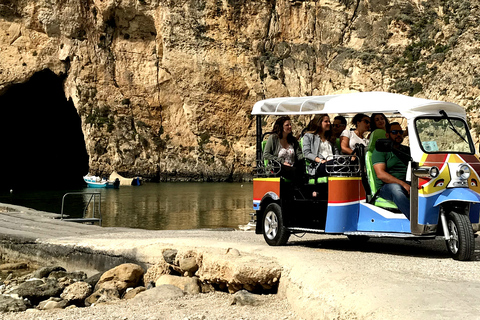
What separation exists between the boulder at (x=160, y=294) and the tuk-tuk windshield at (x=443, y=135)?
15.3ft

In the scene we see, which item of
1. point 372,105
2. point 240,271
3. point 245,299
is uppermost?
point 372,105

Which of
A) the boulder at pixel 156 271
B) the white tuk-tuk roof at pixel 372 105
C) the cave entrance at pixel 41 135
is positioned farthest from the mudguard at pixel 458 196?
the cave entrance at pixel 41 135

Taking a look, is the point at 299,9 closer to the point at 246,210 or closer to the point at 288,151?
the point at 246,210

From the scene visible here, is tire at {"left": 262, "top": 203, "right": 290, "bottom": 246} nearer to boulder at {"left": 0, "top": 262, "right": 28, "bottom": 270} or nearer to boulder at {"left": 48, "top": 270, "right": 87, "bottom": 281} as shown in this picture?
boulder at {"left": 48, "top": 270, "right": 87, "bottom": 281}

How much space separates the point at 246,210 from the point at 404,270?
85.4 feet

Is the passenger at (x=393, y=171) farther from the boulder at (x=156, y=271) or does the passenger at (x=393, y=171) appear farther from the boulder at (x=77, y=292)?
the boulder at (x=77, y=292)

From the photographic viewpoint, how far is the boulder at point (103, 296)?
35.3ft

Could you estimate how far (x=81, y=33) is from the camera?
226 ft

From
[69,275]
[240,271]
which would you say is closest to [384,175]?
[240,271]

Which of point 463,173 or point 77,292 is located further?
point 77,292

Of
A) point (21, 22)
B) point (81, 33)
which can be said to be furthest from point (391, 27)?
point (21, 22)

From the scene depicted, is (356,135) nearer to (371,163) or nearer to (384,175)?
(371,163)

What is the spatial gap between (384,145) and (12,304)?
677 cm

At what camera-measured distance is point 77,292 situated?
11.2m
